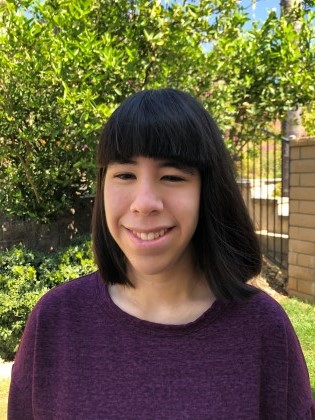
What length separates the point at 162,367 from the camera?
1.15 meters

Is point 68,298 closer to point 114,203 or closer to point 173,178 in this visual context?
point 114,203

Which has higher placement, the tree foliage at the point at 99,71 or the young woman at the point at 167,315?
the tree foliage at the point at 99,71

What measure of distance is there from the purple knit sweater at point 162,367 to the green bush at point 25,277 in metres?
2.84

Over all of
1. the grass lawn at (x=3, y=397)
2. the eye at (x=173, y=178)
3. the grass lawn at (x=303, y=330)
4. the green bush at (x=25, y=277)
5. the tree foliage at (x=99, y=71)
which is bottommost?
the grass lawn at (x=3, y=397)

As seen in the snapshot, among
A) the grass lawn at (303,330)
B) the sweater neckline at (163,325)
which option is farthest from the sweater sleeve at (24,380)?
the grass lawn at (303,330)

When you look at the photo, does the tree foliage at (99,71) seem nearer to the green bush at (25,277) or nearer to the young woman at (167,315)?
the green bush at (25,277)

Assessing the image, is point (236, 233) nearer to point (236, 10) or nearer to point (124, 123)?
point (124, 123)

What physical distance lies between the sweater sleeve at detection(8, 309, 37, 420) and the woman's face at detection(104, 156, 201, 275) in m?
0.35

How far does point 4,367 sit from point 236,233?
3208 millimetres

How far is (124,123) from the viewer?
3.68 ft

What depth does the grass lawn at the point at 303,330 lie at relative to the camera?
3465mm

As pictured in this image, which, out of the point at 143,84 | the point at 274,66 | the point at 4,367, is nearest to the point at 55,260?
the point at 4,367

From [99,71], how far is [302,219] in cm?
285

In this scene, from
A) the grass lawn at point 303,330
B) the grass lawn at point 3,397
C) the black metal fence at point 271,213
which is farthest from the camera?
the black metal fence at point 271,213
